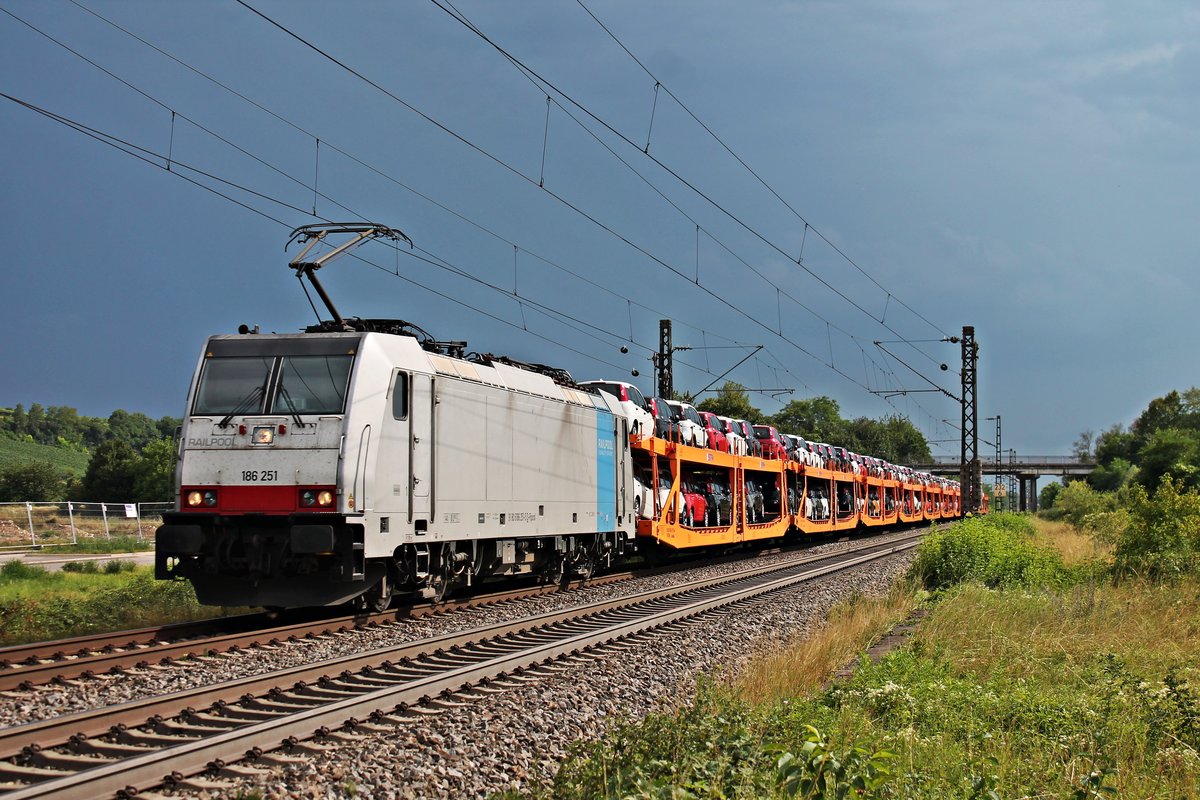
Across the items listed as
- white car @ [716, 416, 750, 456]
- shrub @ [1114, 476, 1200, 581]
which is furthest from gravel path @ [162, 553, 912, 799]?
white car @ [716, 416, 750, 456]

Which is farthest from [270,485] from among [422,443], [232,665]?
[232,665]

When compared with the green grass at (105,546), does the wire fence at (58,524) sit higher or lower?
higher

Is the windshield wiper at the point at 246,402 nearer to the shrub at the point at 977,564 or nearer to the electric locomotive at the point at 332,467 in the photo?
the electric locomotive at the point at 332,467

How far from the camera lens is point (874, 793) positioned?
5.70 meters

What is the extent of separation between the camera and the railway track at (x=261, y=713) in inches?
229

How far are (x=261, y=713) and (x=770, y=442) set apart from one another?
1027 inches

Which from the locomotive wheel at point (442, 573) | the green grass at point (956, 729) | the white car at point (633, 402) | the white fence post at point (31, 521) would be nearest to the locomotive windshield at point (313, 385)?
the locomotive wheel at point (442, 573)

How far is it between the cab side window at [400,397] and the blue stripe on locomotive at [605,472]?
690 cm

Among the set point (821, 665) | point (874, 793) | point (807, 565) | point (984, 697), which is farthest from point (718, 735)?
point (807, 565)

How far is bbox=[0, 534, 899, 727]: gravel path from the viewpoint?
786 cm

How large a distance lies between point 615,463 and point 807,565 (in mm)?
6948

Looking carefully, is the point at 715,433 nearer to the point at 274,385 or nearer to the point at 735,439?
the point at 735,439

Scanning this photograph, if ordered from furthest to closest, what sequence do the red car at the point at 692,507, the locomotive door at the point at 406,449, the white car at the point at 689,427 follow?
the white car at the point at 689,427 < the red car at the point at 692,507 < the locomotive door at the point at 406,449

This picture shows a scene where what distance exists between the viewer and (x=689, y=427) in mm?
25297
